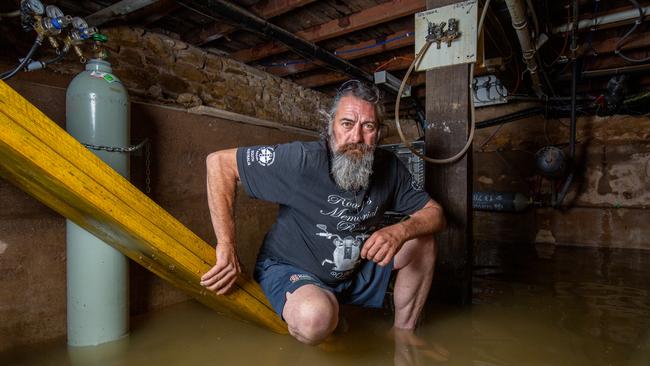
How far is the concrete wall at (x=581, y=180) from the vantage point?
4082mm

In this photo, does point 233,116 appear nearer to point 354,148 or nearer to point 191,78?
point 191,78

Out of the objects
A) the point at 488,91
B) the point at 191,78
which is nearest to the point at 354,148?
the point at 191,78

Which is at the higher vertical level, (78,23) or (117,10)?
(117,10)

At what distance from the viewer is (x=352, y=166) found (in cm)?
143

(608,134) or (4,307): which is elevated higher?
(608,134)

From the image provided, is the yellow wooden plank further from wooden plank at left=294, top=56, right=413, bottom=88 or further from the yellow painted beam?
wooden plank at left=294, top=56, right=413, bottom=88

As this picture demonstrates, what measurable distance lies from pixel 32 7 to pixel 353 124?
4.40ft

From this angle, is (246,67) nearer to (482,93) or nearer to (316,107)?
(316,107)

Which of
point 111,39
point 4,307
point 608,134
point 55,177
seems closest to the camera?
point 55,177

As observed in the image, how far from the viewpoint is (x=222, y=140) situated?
8.01ft

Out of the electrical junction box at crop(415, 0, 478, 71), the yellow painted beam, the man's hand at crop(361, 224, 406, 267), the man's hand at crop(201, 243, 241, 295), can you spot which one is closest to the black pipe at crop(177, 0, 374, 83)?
the electrical junction box at crop(415, 0, 478, 71)

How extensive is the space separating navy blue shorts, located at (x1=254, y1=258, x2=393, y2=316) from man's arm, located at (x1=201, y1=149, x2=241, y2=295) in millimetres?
166

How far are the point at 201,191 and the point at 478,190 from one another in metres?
3.98

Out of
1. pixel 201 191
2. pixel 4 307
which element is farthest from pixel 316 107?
pixel 4 307
